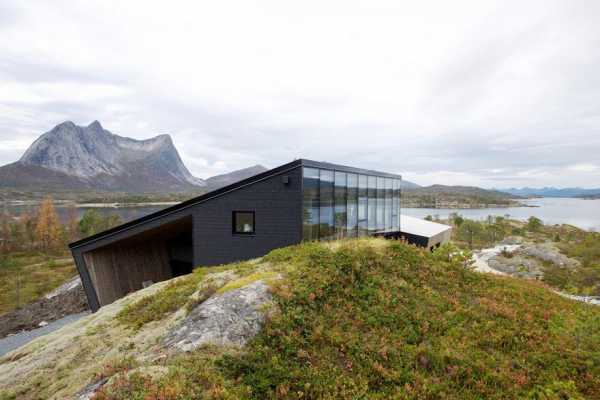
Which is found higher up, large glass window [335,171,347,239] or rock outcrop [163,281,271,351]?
large glass window [335,171,347,239]

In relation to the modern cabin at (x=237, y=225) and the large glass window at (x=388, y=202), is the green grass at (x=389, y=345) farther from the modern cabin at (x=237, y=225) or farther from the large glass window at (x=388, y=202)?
the large glass window at (x=388, y=202)

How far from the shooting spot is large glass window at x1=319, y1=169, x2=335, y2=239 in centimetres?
1502

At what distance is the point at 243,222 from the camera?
1466 centimetres

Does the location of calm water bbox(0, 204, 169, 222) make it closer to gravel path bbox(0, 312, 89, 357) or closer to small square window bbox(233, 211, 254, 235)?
gravel path bbox(0, 312, 89, 357)

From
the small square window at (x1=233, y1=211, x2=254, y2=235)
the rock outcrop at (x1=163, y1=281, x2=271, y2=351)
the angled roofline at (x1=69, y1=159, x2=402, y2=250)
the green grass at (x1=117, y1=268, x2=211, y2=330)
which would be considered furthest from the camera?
the small square window at (x1=233, y1=211, x2=254, y2=235)

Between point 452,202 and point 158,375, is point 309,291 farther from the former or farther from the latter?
point 452,202

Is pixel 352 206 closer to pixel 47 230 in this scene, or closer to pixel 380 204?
pixel 380 204

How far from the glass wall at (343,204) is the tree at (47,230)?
5699 cm

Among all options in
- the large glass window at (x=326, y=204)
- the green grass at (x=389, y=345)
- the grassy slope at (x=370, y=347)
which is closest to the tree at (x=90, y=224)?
the grassy slope at (x=370, y=347)

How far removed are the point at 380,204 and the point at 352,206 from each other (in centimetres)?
474

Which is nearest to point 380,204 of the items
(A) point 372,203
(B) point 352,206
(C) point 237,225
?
(A) point 372,203

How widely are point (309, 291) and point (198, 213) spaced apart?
8674 mm

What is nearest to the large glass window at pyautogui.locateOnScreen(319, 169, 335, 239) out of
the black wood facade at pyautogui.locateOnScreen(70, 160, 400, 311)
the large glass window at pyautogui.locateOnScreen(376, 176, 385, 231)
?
the black wood facade at pyautogui.locateOnScreen(70, 160, 400, 311)

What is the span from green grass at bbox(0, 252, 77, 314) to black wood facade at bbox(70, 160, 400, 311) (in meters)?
20.3
